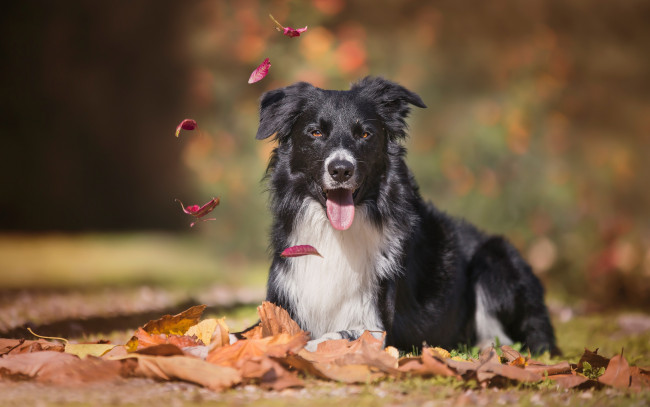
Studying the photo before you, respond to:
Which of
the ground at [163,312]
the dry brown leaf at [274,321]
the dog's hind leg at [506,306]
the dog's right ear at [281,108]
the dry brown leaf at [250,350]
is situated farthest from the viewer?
the dog's hind leg at [506,306]

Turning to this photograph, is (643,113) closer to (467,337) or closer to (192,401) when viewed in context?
(467,337)

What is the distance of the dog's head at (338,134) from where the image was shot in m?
3.28

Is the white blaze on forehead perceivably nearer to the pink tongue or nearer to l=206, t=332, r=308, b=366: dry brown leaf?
the pink tongue

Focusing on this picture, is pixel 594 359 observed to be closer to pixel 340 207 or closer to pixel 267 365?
pixel 340 207

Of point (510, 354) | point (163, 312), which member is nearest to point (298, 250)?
point (510, 354)

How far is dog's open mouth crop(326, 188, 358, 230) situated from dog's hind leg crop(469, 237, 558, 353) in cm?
139

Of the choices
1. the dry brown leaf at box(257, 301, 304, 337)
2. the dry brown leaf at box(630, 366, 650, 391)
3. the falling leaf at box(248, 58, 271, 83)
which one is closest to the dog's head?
the falling leaf at box(248, 58, 271, 83)

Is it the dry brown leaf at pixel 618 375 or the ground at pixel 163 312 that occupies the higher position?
the dry brown leaf at pixel 618 375

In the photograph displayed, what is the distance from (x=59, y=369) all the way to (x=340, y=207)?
60.1 inches

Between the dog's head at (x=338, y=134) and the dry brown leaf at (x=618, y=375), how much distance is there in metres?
1.39

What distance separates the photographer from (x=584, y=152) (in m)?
9.69

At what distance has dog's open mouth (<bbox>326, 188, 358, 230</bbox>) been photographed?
3324 mm

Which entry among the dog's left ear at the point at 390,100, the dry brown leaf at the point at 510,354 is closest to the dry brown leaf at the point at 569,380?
the dry brown leaf at the point at 510,354

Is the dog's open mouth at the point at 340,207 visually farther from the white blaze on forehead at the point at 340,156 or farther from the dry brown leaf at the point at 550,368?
the dry brown leaf at the point at 550,368
